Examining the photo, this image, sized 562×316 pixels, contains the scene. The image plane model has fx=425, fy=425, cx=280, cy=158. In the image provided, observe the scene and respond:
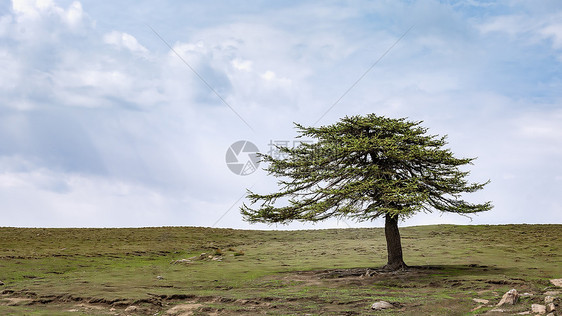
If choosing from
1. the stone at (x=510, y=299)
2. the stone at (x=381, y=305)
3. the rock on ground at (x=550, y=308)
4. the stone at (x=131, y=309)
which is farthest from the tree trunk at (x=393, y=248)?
the stone at (x=131, y=309)

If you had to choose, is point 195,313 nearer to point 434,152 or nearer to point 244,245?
point 434,152

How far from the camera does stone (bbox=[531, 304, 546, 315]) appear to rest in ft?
47.9

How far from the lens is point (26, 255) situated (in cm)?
3359

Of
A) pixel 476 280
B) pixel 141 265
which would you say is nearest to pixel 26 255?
pixel 141 265

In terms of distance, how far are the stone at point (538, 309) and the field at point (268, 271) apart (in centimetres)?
44

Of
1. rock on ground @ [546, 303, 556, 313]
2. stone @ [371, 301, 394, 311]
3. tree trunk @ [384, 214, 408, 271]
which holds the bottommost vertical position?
stone @ [371, 301, 394, 311]

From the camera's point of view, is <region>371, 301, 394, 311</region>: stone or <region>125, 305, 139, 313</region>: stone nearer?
<region>371, 301, 394, 311</region>: stone

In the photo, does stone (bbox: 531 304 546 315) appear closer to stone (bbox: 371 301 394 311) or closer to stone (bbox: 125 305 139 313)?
stone (bbox: 371 301 394 311)

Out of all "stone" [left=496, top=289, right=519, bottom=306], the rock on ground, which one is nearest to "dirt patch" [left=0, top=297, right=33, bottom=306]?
"stone" [left=496, top=289, right=519, bottom=306]

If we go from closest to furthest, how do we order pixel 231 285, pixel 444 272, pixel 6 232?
pixel 231 285 → pixel 444 272 → pixel 6 232

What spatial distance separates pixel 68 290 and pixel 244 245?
26.7 m

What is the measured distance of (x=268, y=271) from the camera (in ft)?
93.9

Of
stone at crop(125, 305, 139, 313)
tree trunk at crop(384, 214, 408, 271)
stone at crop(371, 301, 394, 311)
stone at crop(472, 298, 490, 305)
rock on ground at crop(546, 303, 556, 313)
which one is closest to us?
rock on ground at crop(546, 303, 556, 313)

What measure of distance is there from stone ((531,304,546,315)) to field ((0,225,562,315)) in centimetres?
44
